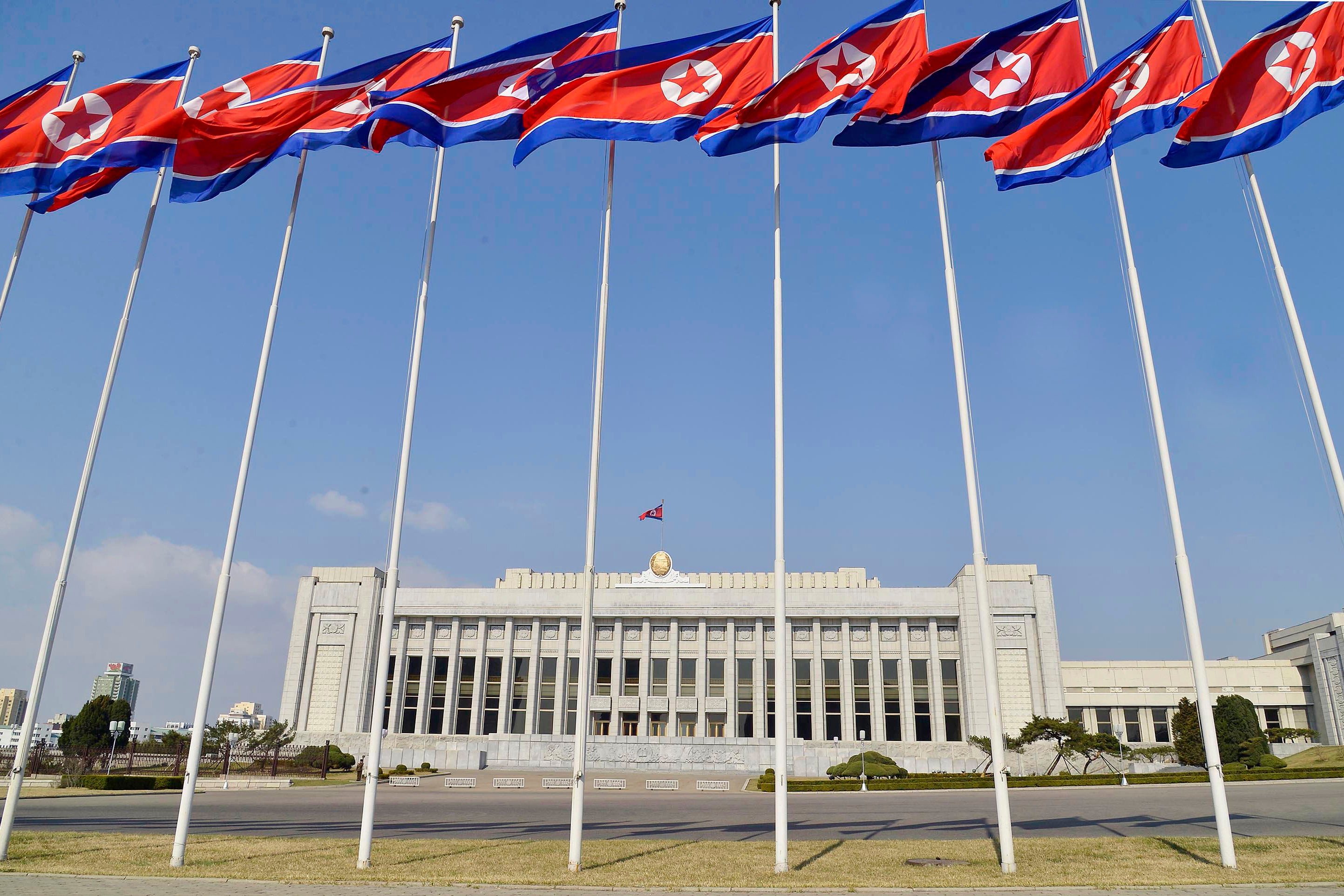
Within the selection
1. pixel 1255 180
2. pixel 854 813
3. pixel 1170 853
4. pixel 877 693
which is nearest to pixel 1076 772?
pixel 877 693

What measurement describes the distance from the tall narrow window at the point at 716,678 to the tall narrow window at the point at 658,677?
11.5ft

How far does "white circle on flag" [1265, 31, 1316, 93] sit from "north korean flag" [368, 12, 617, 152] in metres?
11.7

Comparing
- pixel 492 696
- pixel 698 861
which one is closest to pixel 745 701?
pixel 492 696

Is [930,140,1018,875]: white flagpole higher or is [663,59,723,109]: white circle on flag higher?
[663,59,723,109]: white circle on flag

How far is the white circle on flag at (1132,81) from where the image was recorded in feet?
52.9

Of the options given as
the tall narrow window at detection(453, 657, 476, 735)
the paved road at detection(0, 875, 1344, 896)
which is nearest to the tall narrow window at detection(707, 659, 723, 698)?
the tall narrow window at detection(453, 657, 476, 735)

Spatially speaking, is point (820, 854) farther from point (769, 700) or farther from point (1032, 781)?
point (769, 700)

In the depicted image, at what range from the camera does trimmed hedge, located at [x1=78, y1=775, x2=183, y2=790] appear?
36312 millimetres

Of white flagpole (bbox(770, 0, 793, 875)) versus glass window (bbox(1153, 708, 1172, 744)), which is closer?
white flagpole (bbox(770, 0, 793, 875))

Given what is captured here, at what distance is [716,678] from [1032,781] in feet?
112

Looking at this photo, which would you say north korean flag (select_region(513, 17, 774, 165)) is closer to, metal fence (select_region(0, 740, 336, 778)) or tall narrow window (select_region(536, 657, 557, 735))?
metal fence (select_region(0, 740, 336, 778))

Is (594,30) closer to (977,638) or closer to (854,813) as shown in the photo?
(854,813)

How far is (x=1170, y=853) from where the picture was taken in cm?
1505

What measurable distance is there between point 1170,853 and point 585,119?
16.6 meters
